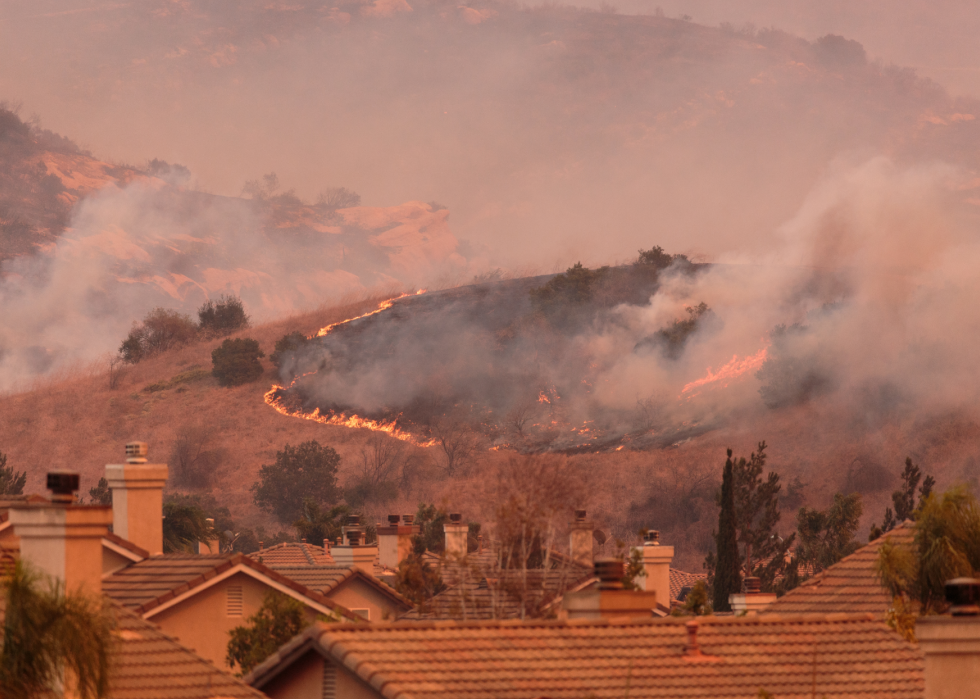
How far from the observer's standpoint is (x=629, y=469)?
97.8 m

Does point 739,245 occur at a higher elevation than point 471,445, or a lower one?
higher

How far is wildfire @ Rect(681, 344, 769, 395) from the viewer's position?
114 meters

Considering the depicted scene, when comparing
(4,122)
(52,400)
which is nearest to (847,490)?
(52,400)

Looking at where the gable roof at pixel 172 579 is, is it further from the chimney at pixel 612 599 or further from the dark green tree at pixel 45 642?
the dark green tree at pixel 45 642

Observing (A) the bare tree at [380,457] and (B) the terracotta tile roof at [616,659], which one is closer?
(B) the terracotta tile roof at [616,659]

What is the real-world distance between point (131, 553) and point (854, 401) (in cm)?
9193

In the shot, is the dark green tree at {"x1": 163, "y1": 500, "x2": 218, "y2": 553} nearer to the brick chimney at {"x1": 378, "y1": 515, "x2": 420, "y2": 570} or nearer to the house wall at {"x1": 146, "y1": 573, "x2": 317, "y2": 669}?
the brick chimney at {"x1": 378, "y1": 515, "x2": 420, "y2": 570}

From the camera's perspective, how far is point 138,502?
20.9 m

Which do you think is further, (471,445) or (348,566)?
(471,445)

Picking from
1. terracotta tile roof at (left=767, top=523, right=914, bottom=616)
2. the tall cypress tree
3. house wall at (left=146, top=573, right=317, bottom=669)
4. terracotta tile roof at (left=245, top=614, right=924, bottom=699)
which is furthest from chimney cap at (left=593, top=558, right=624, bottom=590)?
the tall cypress tree

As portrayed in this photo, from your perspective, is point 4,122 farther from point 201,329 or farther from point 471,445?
point 471,445

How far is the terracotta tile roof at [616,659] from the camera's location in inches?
488

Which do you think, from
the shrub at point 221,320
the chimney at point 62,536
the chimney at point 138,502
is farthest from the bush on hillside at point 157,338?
the chimney at point 62,536

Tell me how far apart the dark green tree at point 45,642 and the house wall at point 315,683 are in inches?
117
